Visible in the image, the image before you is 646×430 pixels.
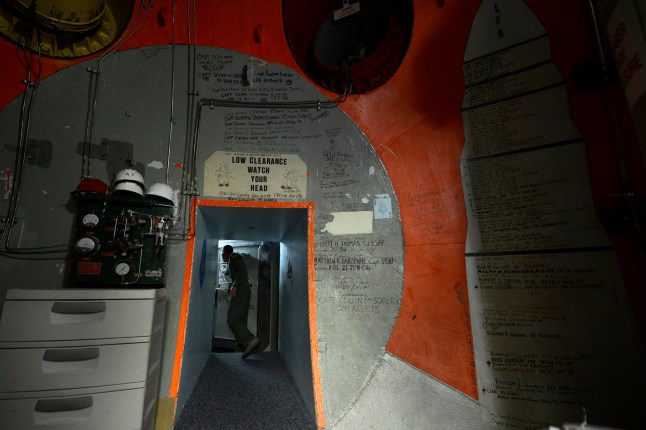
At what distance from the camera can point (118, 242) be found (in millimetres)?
1370

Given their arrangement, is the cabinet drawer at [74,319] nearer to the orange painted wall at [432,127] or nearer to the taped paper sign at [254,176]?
the taped paper sign at [254,176]

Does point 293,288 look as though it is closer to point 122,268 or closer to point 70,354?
point 122,268

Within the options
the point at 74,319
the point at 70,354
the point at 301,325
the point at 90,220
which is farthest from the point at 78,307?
the point at 301,325

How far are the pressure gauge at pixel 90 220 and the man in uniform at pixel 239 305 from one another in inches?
76.8

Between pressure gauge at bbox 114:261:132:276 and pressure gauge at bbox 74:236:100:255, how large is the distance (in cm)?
13

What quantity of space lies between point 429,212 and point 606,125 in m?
0.80

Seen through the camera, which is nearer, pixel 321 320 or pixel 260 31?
pixel 321 320

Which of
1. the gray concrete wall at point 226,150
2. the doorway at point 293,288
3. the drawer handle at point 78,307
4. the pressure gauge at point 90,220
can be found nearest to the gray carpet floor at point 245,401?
the doorway at point 293,288

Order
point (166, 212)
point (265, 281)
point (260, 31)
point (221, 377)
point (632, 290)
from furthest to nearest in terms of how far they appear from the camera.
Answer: point (265, 281), point (221, 377), point (260, 31), point (166, 212), point (632, 290)

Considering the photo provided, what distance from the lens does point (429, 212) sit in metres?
1.54

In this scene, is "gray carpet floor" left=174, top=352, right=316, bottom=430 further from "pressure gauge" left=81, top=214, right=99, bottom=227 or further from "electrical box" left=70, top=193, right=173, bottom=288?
"pressure gauge" left=81, top=214, right=99, bottom=227

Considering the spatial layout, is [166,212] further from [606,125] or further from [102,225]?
[606,125]

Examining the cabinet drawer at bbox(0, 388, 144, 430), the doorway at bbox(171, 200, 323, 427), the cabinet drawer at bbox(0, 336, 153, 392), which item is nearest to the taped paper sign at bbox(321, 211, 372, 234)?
the doorway at bbox(171, 200, 323, 427)

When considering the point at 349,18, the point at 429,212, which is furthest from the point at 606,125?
the point at 349,18
